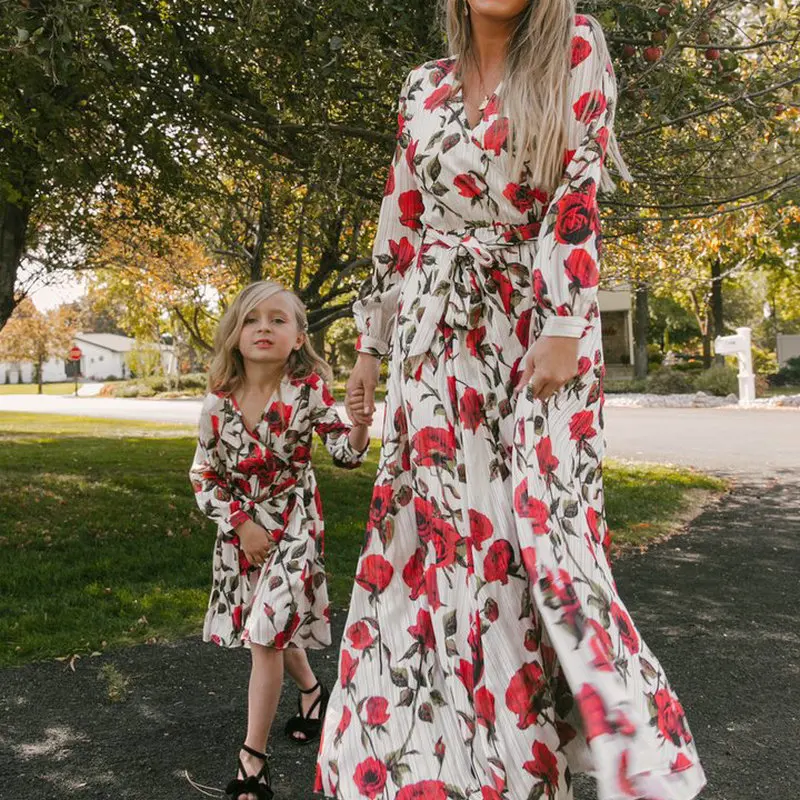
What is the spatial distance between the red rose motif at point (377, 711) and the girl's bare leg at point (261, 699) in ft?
1.95

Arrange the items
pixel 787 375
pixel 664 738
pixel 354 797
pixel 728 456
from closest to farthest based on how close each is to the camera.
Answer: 1. pixel 664 738
2. pixel 354 797
3. pixel 728 456
4. pixel 787 375

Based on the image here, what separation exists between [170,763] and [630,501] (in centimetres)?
668

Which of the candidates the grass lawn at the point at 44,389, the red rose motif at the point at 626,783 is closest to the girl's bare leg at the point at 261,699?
the red rose motif at the point at 626,783

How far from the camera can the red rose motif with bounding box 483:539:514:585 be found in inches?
83.3

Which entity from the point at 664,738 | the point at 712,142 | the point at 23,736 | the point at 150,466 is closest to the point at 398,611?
the point at 664,738

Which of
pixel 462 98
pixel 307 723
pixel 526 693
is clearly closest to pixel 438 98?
pixel 462 98

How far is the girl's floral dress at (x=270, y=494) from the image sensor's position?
2.89 meters

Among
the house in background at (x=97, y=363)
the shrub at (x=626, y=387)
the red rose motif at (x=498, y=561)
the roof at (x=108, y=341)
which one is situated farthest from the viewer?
the house in background at (x=97, y=363)

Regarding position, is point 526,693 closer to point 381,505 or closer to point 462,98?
point 381,505

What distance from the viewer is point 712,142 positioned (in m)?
7.02

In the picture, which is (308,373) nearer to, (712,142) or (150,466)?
(712,142)

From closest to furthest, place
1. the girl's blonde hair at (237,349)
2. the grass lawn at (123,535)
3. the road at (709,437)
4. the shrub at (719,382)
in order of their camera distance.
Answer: the girl's blonde hair at (237,349), the grass lawn at (123,535), the road at (709,437), the shrub at (719,382)

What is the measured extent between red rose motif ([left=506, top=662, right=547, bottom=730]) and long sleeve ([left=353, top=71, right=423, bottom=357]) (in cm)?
96

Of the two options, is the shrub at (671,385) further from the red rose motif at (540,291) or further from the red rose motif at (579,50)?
the red rose motif at (540,291)
